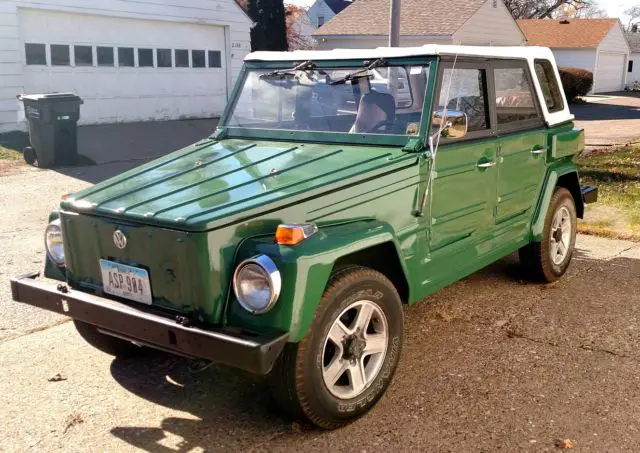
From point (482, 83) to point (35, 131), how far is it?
9502mm

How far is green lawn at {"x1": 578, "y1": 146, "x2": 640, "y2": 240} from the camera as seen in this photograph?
25.2 feet

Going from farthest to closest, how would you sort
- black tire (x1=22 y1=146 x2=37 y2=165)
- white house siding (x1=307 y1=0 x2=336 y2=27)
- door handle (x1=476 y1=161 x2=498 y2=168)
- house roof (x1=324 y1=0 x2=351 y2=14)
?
white house siding (x1=307 y1=0 x2=336 y2=27) < house roof (x1=324 y1=0 x2=351 y2=14) < black tire (x1=22 y1=146 x2=37 y2=165) < door handle (x1=476 y1=161 x2=498 y2=168)

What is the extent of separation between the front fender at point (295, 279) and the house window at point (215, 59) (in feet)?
53.8

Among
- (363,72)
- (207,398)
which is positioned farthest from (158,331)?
(363,72)

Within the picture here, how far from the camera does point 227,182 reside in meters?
3.73

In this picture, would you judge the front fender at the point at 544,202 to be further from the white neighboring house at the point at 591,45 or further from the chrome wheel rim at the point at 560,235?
the white neighboring house at the point at 591,45

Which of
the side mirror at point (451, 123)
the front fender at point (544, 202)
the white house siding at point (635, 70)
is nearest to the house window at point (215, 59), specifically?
the front fender at point (544, 202)

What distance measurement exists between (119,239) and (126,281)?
214 millimetres

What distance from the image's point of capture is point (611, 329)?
4.81m

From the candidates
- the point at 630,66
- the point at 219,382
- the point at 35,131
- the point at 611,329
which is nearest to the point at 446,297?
the point at 611,329

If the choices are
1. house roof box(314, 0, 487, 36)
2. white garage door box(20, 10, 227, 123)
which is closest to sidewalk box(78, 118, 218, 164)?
white garage door box(20, 10, 227, 123)

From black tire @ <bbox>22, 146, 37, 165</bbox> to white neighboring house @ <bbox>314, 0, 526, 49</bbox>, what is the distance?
56.1 feet

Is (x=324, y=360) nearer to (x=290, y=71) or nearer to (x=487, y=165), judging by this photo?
(x=487, y=165)

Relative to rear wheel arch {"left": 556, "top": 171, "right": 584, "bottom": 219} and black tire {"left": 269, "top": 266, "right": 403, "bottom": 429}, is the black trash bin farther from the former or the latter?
black tire {"left": 269, "top": 266, "right": 403, "bottom": 429}
